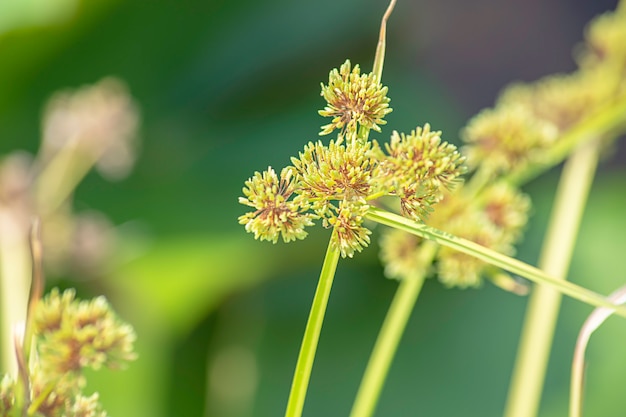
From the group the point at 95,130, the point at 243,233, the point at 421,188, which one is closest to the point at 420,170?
the point at 421,188

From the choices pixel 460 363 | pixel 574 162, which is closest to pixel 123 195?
pixel 460 363

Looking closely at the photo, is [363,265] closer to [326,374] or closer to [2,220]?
[326,374]

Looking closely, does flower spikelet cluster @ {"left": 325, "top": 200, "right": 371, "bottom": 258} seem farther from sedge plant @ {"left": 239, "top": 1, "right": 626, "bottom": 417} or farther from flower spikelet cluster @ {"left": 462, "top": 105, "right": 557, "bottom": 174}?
flower spikelet cluster @ {"left": 462, "top": 105, "right": 557, "bottom": 174}

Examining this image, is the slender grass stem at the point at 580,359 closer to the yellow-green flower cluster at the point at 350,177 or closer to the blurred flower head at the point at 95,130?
the yellow-green flower cluster at the point at 350,177

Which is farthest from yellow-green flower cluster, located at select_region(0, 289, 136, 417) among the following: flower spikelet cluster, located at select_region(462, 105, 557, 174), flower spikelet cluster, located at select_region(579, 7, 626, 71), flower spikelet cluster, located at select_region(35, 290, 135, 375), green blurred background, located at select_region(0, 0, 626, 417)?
green blurred background, located at select_region(0, 0, 626, 417)

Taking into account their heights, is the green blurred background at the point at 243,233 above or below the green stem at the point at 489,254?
above

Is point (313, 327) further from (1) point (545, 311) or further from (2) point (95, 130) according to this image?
(2) point (95, 130)

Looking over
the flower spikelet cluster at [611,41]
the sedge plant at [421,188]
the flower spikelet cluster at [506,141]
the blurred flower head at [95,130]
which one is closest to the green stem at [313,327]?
the sedge plant at [421,188]
